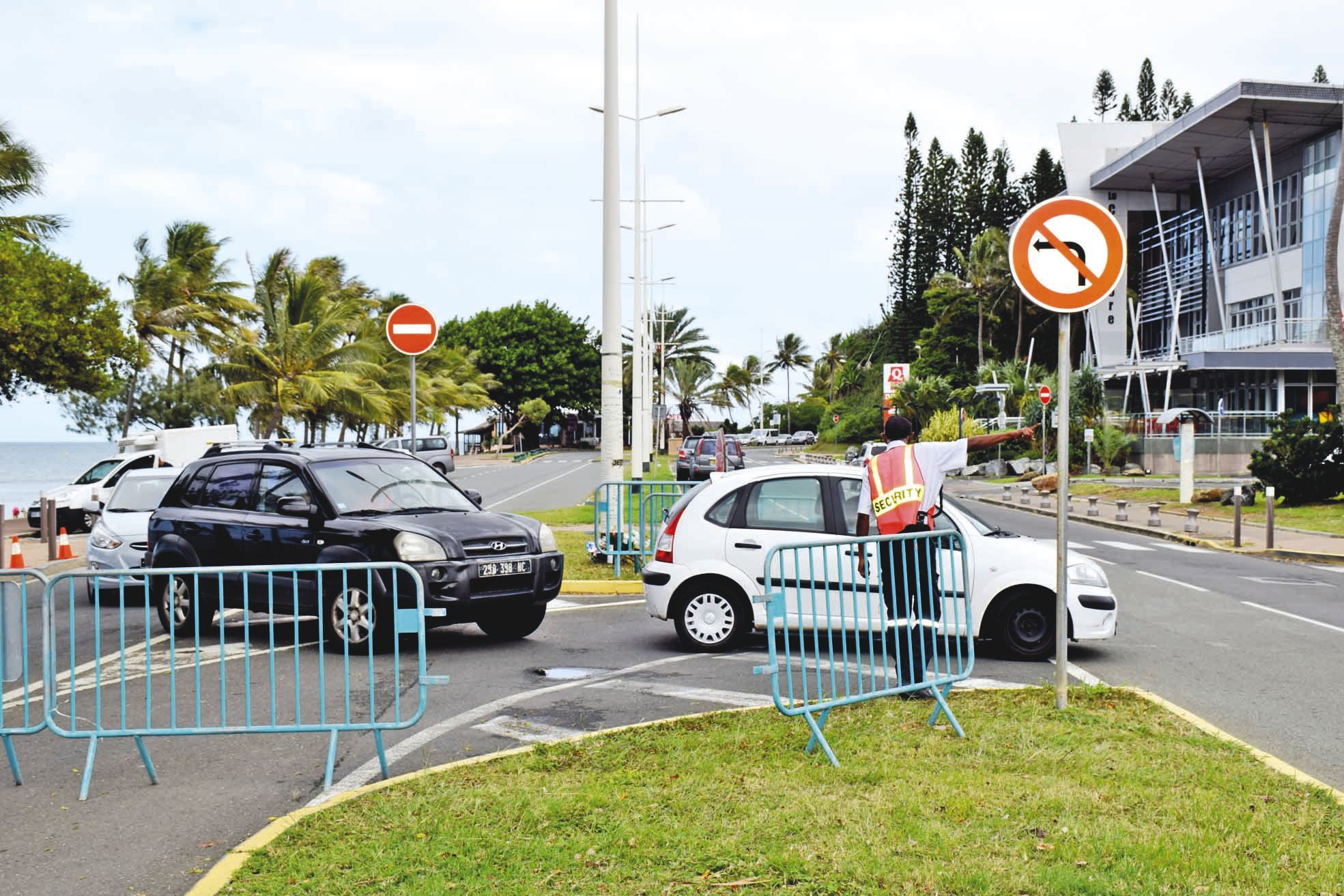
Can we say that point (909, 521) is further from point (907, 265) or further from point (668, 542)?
point (907, 265)

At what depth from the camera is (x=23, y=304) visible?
29906 millimetres

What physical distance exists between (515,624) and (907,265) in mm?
80249

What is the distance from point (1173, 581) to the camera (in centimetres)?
1509

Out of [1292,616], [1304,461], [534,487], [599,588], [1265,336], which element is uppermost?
[1265,336]

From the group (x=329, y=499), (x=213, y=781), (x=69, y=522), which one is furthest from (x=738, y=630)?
(x=69, y=522)

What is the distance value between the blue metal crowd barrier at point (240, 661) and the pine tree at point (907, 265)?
79271 millimetres

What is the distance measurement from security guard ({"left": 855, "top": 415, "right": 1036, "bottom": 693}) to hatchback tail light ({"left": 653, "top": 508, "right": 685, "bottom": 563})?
2.22 metres

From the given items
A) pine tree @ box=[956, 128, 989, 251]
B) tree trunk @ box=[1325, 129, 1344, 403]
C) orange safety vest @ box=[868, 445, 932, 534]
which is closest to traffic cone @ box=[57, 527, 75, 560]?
orange safety vest @ box=[868, 445, 932, 534]

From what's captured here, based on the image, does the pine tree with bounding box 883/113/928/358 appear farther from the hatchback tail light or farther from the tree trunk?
the hatchback tail light

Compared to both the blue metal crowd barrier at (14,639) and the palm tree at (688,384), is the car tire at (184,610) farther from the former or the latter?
the palm tree at (688,384)

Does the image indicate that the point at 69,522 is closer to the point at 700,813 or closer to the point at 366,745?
the point at 366,745

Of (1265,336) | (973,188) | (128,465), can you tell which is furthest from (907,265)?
(128,465)

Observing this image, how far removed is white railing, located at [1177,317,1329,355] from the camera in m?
49.3

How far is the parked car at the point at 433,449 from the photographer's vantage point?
42.5 m
